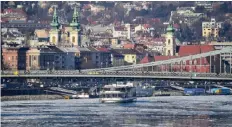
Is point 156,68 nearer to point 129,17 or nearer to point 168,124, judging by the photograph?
point 168,124

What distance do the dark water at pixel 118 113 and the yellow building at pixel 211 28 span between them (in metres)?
69.2

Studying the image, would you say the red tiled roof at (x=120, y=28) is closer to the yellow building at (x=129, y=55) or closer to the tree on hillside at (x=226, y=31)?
the tree on hillside at (x=226, y=31)

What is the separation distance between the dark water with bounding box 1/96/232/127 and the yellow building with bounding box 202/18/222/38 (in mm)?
69249

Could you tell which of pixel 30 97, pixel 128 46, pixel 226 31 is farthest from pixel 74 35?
pixel 30 97

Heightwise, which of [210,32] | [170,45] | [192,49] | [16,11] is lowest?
[192,49]

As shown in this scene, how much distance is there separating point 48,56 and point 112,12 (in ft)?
210

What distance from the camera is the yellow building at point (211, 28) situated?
503 ft

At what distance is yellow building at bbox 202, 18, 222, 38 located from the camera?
153375 millimetres

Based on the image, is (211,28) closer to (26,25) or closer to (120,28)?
(120,28)

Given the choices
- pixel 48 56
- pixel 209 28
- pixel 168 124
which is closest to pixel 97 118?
pixel 168 124

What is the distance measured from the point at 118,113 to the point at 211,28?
87.3m

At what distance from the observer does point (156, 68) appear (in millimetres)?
95875

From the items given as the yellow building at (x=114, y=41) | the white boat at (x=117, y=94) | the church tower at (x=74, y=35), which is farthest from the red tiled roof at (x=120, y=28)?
the white boat at (x=117, y=94)

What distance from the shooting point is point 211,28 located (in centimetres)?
15700
